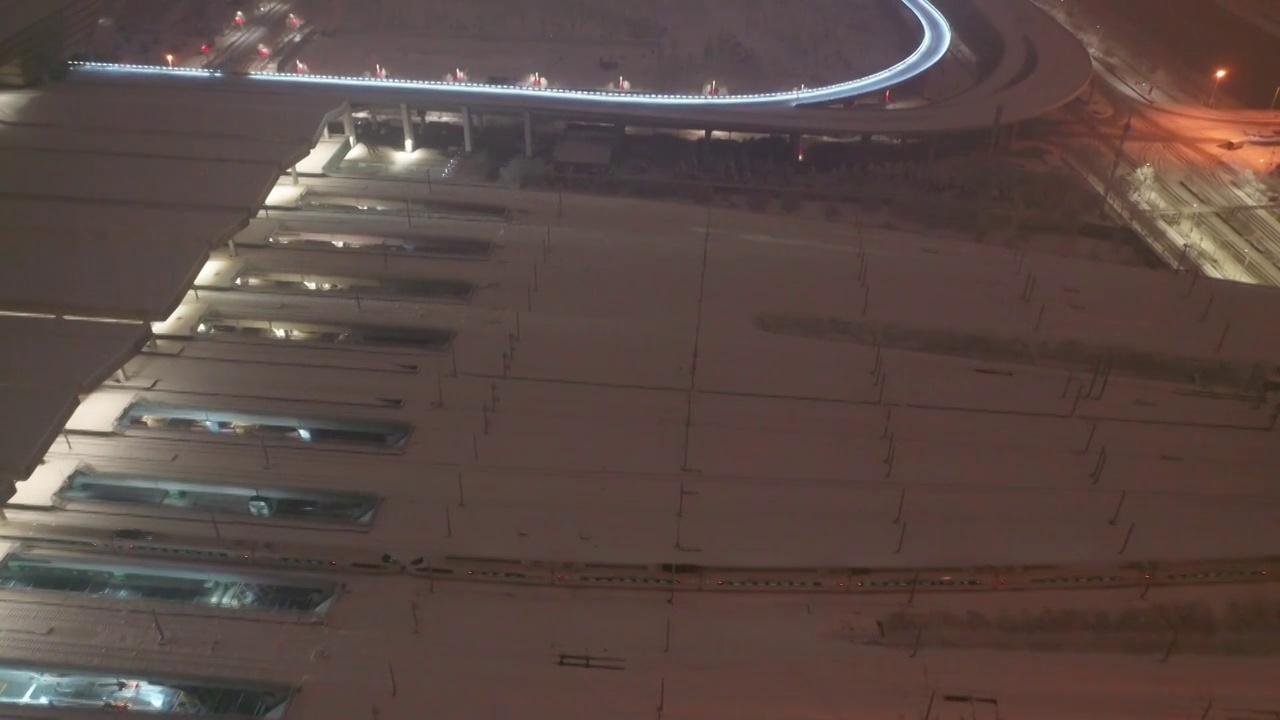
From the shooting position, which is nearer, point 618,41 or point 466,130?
point 466,130

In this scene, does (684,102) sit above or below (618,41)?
below

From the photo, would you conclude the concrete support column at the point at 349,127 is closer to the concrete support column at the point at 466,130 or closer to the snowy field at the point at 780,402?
the concrete support column at the point at 466,130

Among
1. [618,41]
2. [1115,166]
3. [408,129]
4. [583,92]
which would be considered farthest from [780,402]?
[618,41]

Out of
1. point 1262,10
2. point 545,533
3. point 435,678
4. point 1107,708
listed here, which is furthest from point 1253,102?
point 435,678

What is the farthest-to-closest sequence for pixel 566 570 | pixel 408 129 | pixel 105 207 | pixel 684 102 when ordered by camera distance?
pixel 684 102 < pixel 408 129 < pixel 105 207 < pixel 566 570

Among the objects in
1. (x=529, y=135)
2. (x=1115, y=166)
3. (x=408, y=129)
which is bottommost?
(x=408, y=129)

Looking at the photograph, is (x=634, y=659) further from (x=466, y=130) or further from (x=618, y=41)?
(x=618, y=41)

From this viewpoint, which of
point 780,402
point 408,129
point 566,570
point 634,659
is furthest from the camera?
point 408,129

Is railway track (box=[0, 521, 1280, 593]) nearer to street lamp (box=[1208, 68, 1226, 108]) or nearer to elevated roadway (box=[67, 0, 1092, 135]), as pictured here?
elevated roadway (box=[67, 0, 1092, 135])
